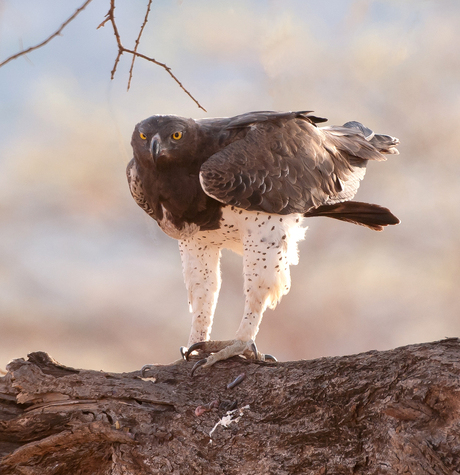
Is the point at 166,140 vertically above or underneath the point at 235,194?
above

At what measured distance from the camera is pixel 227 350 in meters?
4.12

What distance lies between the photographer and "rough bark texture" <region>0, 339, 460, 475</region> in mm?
2828

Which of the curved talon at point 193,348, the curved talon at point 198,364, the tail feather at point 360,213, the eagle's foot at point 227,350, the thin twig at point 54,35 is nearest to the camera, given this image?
the thin twig at point 54,35

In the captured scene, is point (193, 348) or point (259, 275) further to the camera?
point (259, 275)

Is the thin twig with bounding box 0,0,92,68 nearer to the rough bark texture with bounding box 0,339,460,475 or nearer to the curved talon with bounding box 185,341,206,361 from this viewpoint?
the rough bark texture with bounding box 0,339,460,475

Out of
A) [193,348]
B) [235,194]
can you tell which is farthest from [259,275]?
[193,348]

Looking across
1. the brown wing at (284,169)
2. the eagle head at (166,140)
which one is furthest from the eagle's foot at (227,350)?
the eagle head at (166,140)

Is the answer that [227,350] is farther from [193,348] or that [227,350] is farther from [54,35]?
[54,35]

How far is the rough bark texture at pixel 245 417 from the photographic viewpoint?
2828 millimetres

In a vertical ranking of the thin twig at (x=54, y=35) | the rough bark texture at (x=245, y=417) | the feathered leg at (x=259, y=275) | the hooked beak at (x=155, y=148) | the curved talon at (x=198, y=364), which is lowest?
the rough bark texture at (x=245, y=417)

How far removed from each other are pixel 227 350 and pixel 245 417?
33.0 inches

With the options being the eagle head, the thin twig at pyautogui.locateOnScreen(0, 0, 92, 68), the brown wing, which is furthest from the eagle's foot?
the thin twig at pyautogui.locateOnScreen(0, 0, 92, 68)

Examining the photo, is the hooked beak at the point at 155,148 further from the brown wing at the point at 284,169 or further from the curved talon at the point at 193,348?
the curved talon at the point at 193,348

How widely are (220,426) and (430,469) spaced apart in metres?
1.26
